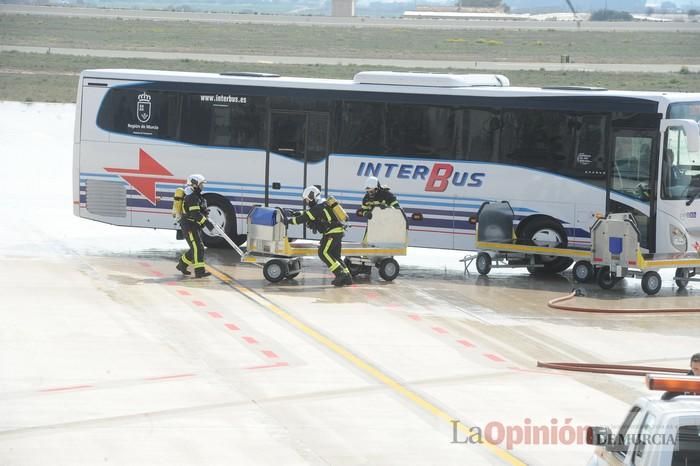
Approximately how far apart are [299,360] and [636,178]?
8.65m

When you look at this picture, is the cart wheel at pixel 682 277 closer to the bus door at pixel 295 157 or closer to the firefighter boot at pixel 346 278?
the firefighter boot at pixel 346 278

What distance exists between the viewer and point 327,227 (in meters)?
20.7

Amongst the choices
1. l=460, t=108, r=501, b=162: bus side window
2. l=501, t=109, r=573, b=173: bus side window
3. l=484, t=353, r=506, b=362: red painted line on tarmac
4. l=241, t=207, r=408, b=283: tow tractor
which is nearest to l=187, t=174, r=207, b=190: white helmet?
l=241, t=207, r=408, b=283: tow tractor

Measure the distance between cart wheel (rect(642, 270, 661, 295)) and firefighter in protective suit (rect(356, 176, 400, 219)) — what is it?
4161 millimetres

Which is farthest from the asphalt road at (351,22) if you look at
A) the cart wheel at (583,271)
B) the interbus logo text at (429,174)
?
the cart wheel at (583,271)

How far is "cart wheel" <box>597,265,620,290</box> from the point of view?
21688mm

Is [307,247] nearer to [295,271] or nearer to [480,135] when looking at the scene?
[295,271]

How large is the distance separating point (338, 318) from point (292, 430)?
593 cm

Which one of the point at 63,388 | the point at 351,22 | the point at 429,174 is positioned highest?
the point at 351,22

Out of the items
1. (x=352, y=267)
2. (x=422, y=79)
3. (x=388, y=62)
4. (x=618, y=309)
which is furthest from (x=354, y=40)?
(x=618, y=309)

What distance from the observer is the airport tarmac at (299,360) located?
39.8 ft

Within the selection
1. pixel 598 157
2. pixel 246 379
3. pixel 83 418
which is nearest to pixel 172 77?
pixel 598 157

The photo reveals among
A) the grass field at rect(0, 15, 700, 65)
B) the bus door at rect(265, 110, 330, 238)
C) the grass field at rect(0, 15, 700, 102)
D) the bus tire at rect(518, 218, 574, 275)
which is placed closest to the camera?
the bus tire at rect(518, 218, 574, 275)

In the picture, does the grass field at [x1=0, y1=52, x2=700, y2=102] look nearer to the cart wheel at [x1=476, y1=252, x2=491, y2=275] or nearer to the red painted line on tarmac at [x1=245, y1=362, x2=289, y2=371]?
the cart wheel at [x1=476, y1=252, x2=491, y2=275]
